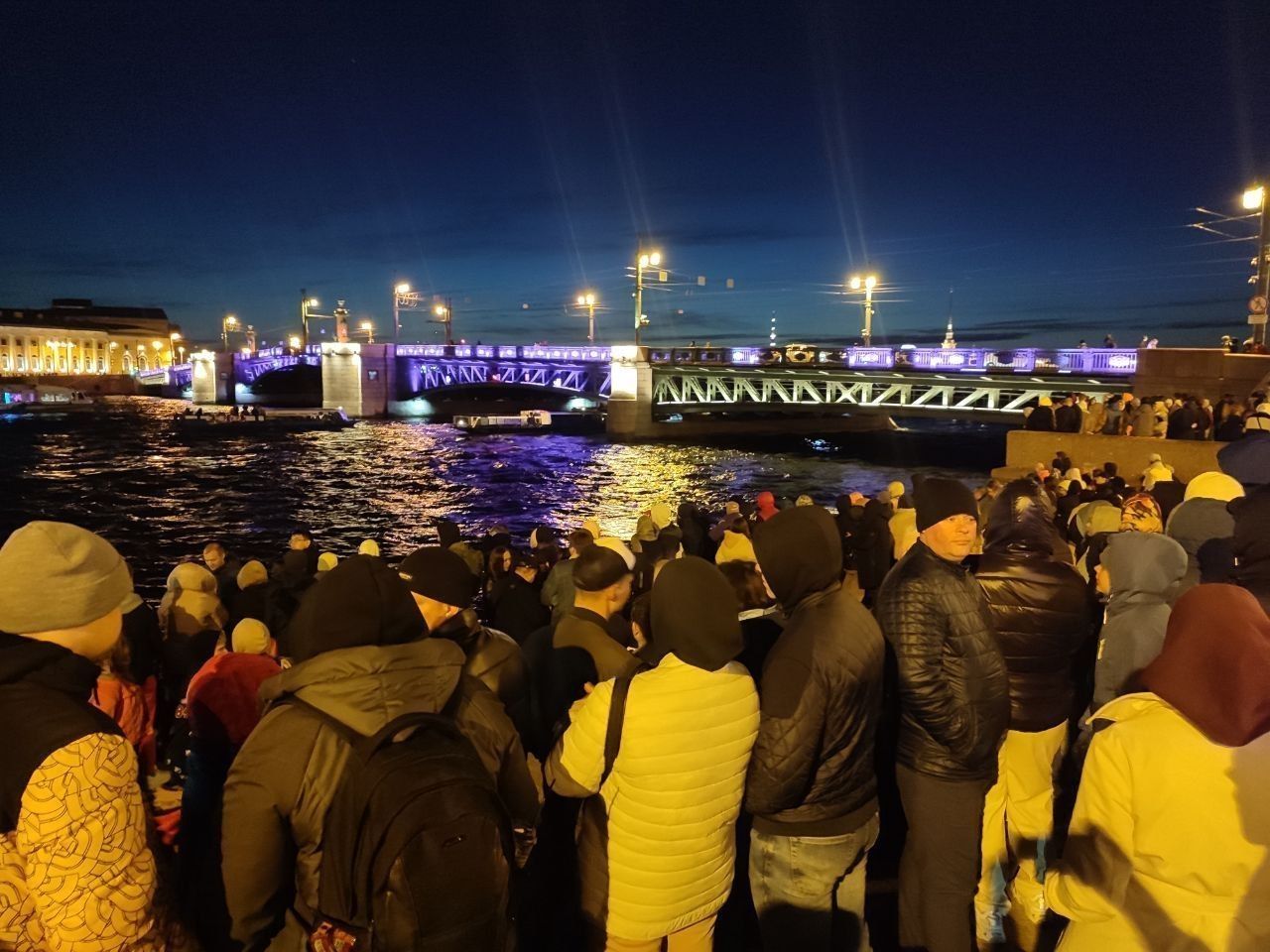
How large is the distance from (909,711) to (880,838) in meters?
1.40

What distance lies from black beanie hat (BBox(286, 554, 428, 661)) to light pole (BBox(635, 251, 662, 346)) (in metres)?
44.8

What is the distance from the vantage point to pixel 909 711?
282cm

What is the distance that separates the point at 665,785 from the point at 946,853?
129 centimetres

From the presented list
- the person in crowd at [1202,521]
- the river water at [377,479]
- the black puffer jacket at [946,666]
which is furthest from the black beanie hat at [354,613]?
the river water at [377,479]

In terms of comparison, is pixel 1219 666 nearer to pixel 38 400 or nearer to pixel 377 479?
pixel 377 479

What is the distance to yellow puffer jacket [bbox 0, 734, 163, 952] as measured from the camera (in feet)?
5.15

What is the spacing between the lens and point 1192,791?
1.68 metres

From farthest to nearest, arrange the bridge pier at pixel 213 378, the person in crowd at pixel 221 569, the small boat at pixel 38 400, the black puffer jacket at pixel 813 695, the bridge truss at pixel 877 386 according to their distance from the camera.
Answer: the bridge pier at pixel 213 378
the small boat at pixel 38 400
the bridge truss at pixel 877 386
the person in crowd at pixel 221 569
the black puffer jacket at pixel 813 695

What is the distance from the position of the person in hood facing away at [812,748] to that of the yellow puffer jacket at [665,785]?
124 mm

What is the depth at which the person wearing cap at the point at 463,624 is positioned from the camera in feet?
8.64

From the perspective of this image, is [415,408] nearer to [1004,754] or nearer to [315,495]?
[315,495]

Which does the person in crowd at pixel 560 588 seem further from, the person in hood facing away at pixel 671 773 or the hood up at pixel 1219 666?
the hood up at pixel 1219 666

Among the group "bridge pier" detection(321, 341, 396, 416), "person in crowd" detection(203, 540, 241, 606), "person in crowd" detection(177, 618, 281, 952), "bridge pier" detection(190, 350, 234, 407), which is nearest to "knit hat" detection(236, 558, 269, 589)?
"person in crowd" detection(203, 540, 241, 606)

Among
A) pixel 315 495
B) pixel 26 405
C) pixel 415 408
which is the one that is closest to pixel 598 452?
pixel 315 495
